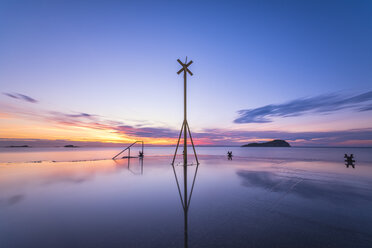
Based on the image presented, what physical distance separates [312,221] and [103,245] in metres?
6.00

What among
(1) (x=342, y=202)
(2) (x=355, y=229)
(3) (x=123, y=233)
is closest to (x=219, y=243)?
(3) (x=123, y=233)

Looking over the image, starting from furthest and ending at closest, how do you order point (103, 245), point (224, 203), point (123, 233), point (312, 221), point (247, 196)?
point (247, 196)
point (224, 203)
point (312, 221)
point (123, 233)
point (103, 245)

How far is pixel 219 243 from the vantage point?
12.6 ft

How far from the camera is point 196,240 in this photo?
3992 millimetres

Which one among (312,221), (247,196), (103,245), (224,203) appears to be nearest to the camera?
(103,245)

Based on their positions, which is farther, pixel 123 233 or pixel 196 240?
pixel 123 233

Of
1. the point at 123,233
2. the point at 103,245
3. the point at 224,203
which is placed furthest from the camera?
the point at 224,203

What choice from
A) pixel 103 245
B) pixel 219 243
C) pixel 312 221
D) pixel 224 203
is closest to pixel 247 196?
pixel 224 203

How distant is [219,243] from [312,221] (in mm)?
3385

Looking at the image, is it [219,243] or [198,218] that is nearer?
[219,243]

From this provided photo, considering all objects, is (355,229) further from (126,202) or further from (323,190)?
(126,202)

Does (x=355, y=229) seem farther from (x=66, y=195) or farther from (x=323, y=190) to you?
(x=66, y=195)

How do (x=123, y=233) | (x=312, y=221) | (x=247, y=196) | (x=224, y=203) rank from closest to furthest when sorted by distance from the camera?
1. (x=123, y=233)
2. (x=312, y=221)
3. (x=224, y=203)
4. (x=247, y=196)

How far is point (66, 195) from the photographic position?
7906 mm
